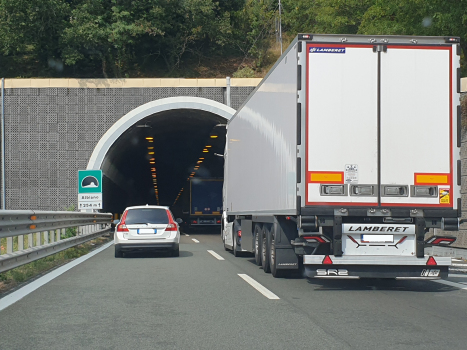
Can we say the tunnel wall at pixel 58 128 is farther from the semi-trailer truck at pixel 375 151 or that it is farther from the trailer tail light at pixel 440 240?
the trailer tail light at pixel 440 240

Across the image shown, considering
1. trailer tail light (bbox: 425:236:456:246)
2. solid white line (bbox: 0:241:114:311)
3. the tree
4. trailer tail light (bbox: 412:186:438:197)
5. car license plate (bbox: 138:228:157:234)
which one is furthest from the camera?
the tree

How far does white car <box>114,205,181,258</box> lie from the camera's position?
54.9 feet

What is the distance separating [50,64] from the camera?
54062 millimetres

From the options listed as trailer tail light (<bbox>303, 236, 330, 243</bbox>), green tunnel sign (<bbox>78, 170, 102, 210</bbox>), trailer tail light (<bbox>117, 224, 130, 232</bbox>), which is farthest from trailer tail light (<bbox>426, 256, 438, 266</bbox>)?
green tunnel sign (<bbox>78, 170, 102, 210</bbox>)

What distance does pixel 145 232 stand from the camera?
55.3 ft

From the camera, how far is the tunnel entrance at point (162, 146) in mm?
31141

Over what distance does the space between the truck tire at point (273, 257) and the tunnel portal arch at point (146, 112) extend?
1854 cm

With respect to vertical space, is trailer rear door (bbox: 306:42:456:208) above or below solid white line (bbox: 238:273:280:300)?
above

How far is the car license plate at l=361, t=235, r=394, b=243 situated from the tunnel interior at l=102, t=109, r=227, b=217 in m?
22.0

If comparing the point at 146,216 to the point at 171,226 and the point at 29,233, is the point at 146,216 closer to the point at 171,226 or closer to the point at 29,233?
the point at 171,226

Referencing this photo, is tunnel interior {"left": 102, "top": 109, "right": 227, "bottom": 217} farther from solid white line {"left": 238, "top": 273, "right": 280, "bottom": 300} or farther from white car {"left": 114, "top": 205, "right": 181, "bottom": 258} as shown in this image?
solid white line {"left": 238, "top": 273, "right": 280, "bottom": 300}

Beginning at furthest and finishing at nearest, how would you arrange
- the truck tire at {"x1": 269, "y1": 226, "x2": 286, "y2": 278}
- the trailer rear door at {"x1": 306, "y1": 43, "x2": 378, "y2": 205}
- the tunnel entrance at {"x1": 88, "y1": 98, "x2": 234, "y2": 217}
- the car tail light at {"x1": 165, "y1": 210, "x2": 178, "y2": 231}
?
the tunnel entrance at {"x1": 88, "y1": 98, "x2": 234, "y2": 217} < the car tail light at {"x1": 165, "y1": 210, "x2": 178, "y2": 231} < the truck tire at {"x1": 269, "y1": 226, "x2": 286, "y2": 278} < the trailer rear door at {"x1": 306, "y1": 43, "x2": 378, "y2": 205}

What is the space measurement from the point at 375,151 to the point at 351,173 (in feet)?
1.60

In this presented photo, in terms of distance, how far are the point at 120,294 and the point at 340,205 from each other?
3.50 m
